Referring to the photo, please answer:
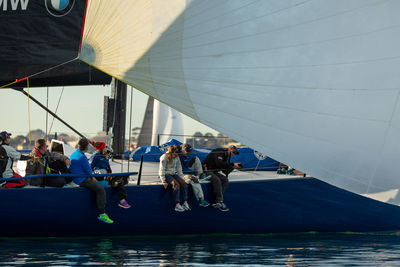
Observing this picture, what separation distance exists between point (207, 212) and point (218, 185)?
0.46 m

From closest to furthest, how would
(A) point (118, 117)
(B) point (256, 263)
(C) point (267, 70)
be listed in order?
(B) point (256, 263) → (C) point (267, 70) → (A) point (118, 117)

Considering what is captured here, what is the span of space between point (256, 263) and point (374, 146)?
1.67m

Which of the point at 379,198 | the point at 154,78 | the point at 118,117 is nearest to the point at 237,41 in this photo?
the point at 154,78

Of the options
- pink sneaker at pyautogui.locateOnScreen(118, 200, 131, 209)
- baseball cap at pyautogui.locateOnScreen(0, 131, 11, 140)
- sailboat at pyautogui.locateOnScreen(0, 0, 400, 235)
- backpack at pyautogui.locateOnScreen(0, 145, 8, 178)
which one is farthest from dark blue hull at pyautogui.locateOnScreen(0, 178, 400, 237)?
sailboat at pyautogui.locateOnScreen(0, 0, 400, 235)

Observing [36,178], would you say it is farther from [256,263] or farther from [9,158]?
[256,263]

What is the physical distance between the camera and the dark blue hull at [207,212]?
27.4 ft

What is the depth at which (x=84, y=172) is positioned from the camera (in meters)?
8.30

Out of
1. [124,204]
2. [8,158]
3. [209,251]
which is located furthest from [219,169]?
[8,158]

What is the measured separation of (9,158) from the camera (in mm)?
8344

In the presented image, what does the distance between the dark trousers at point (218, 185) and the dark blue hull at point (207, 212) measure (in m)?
0.13

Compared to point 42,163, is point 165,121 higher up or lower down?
higher up

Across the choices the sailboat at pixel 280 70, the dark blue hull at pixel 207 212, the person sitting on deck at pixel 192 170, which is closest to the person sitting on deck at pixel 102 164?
the dark blue hull at pixel 207 212

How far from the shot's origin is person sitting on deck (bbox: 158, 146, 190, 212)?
8711 mm

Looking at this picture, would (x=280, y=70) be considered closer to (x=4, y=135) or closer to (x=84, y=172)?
(x=84, y=172)
